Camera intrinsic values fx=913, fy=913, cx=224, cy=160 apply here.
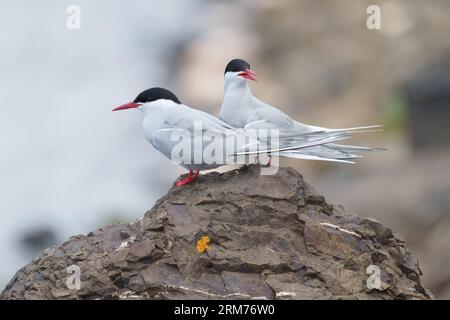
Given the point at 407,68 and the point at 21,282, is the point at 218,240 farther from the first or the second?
the point at 407,68

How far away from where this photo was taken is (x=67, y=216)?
18.2 m

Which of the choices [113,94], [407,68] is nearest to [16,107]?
[113,94]

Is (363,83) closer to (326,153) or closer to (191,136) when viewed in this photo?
(326,153)

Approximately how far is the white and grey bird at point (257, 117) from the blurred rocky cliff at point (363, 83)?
6740 mm

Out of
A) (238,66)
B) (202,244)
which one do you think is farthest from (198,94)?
(202,244)

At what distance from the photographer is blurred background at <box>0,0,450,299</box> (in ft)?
55.2

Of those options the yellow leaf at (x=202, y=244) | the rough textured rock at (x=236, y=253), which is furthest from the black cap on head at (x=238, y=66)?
the yellow leaf at (x=202, y=244)

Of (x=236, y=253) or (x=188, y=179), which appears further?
(x=188, y=179)

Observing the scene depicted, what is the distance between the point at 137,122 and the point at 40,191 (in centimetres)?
302

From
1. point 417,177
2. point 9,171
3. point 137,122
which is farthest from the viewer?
point 137,122

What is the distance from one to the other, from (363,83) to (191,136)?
47.8 ft

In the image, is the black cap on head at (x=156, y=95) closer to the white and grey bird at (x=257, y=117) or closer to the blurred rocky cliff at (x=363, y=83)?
the white and grey bird at (x=257, y=117)

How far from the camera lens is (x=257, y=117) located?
24.7 feet

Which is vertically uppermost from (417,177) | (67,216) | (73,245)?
(73,245)
